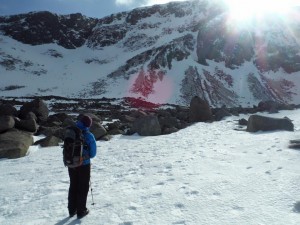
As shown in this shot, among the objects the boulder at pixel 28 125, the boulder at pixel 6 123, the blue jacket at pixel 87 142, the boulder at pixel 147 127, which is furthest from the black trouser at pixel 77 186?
the boulder at pixel 28 125

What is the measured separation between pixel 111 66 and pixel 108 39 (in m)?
28.7

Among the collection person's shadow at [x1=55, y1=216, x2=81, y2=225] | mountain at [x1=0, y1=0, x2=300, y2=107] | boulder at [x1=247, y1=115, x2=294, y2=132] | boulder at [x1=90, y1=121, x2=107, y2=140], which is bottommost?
person's shadow at [x1=55, y1=216, x2=81, y2=225]

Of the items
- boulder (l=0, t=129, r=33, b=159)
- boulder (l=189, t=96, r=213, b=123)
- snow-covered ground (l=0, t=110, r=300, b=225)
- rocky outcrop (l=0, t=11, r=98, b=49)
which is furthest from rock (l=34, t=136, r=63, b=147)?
rocky outcrop (l=0, t=11, r=98, b=49)

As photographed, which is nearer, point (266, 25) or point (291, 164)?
point (291, 164)

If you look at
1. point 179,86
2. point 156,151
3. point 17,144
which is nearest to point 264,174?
point 156,151

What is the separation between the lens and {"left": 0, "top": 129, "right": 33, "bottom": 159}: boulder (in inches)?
533

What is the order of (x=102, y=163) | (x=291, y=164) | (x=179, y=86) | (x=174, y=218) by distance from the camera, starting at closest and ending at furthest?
1. (x=174, y=218)
2. (x=291, y=164)
3. (x=102, y=163)
4. (x=179, y=86)

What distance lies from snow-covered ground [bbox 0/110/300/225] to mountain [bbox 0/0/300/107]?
68002 millimetres

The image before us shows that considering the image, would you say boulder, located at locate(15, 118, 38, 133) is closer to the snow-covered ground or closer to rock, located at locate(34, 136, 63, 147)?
rock, located at locate(34, 136, 63, 147)

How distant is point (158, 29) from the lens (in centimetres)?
13425

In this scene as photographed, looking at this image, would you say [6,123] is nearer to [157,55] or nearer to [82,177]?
[82,177]

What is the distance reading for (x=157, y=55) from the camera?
10481 cm

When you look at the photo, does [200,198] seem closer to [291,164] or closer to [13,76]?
[291,164]

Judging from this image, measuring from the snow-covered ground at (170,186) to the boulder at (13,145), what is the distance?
44cm
